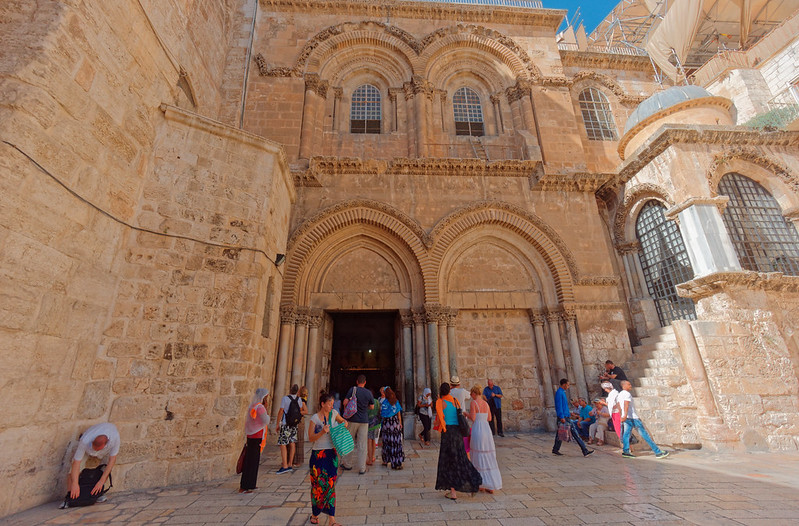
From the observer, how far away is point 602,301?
9984 mm

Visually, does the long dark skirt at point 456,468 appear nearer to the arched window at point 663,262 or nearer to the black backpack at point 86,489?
the black backpack at point 86,489

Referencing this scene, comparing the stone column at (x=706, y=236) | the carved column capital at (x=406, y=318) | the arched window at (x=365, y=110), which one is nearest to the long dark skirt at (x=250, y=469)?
the carved column capital at (x=406, y=318)

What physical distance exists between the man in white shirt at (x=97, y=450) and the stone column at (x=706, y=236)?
38.5 ft

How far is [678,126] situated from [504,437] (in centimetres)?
960

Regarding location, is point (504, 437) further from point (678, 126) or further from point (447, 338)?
point (678, 126)

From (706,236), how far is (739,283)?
4.19ft

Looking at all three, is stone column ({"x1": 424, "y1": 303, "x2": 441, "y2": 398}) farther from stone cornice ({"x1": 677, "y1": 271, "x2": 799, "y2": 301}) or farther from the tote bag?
stone cornice ({"x1": 677, "y1": 271, "x2": 799, "y2": 301})

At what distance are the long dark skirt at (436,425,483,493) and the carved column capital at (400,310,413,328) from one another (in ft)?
17.1

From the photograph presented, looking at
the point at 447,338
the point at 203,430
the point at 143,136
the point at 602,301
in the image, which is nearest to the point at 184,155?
the point at 143,136

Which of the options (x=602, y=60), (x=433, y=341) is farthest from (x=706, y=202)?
(x=602, y=60)

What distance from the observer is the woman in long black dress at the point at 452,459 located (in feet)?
Answer: 14.4

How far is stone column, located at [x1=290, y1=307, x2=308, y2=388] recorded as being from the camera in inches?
353

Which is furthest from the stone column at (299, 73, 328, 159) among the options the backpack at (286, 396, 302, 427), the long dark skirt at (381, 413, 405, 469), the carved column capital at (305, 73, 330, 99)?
the long dark skirt at (381, 413, 405, 469)

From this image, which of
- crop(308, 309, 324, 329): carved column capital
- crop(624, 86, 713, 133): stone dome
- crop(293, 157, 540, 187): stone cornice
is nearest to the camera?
crop(308, 309, 324, 329): carved column capital
